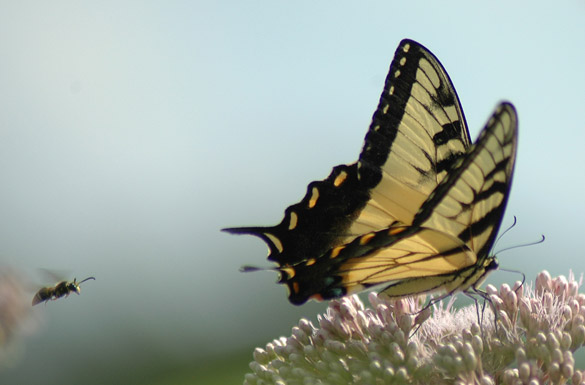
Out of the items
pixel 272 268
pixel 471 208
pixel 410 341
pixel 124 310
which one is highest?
pixel 124 310

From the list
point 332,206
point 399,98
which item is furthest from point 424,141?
point 332,206

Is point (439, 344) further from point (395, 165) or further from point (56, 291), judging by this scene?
point (56, 291)

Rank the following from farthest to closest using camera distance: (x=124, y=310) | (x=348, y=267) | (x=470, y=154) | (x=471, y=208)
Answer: (x=124, y=310), (x=348, y=267), (x=471, y=208), (x=470, y=154)

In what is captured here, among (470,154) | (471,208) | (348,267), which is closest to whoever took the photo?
(470,154)

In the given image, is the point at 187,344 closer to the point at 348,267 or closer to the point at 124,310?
the point at 124,310

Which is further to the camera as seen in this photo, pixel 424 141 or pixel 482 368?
pixel 424 141

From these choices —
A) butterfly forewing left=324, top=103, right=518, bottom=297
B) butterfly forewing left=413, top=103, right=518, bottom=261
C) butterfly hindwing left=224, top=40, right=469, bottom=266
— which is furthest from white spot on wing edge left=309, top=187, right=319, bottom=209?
butterfly forewing left=413, top=103, right=518, bottom=261

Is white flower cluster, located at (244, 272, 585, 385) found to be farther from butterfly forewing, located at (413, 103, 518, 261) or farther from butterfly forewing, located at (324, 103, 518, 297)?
butterfly forewing, located at (413, 103, 518, 261)

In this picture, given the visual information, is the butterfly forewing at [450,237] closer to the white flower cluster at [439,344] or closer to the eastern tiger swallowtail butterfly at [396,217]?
the eastern tiger swallowtail butterfly at [396,217]
